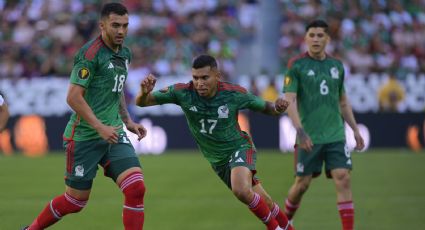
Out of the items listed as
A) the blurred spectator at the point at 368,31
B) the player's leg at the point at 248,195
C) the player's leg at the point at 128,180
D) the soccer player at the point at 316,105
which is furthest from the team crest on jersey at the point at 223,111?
the blurred spectator at the point at 368,31

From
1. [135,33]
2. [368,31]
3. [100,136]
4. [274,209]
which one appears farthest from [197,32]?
[100,136]

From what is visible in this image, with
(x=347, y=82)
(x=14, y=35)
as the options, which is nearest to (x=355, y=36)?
(x=347, y=82)

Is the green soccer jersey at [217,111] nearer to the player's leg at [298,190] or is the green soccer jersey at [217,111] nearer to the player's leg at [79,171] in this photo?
the player's leg at [79,171]

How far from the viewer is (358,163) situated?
65.3ft

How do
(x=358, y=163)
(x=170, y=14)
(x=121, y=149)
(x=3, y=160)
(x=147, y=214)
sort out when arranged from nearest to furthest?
1. (x=121, y=149)
2. (x=147, y=214)
3. (x=358, y=163)
4. (x=3, y=160)
5. (x=170, y=14)

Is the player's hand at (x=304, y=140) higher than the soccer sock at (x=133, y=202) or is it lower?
higher

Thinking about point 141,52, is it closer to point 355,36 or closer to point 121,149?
point 355,36

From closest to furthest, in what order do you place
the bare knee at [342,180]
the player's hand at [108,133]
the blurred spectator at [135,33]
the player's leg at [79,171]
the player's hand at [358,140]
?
the player's hand at [108,133], the player's leg at [79,171], the bare knee at [342,180], the player's hand at [358,140], the blurred spectator at [135,33]

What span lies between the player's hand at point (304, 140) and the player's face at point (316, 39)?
958mm

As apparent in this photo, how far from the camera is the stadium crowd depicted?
2552 cm

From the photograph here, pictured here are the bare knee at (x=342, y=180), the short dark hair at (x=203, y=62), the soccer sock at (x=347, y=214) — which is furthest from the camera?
the bare knee at (x=342, y=180)

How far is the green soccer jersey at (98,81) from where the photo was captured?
8211 millimetres

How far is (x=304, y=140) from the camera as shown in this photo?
31.7 feet

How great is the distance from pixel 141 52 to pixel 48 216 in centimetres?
1744
